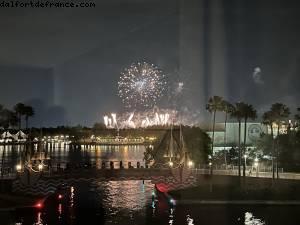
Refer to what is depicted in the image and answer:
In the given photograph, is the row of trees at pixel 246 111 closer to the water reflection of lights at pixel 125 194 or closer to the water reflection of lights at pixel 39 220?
the water reflection of lights at pixel 125 194

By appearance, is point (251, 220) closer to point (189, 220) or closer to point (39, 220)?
point (189, 220)

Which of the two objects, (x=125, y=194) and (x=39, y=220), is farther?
(x=125, y=194)

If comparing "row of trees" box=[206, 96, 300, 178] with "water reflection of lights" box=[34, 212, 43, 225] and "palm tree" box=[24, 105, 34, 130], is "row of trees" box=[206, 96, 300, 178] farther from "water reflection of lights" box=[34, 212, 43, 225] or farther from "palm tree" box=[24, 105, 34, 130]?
"palm tree" box=[24, 105, 34, 130]

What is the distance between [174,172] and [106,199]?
32.2 feet

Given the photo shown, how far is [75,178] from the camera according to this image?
198 ft

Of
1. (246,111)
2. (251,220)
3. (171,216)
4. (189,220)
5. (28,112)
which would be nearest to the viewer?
(189,220)

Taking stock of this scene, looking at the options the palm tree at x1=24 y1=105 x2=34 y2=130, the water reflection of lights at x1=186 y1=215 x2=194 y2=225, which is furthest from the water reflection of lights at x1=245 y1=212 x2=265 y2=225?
the palm tree at x1=24 y1=105 x2=34 y2=130

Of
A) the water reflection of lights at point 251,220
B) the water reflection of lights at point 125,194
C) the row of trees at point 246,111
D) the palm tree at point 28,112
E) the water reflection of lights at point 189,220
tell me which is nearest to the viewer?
the water reflection of lights at point 189,220

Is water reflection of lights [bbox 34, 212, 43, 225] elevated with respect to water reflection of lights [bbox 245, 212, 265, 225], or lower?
lower

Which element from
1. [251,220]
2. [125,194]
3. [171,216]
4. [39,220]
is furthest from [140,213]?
[125,194]

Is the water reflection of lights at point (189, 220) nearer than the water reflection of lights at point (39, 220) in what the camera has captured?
Yes

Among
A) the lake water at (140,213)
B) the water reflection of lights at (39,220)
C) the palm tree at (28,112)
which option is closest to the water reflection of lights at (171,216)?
the lake water at (140,213)

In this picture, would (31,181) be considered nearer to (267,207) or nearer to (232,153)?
(267,207)


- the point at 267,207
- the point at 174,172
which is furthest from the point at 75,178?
the point at 267,207
